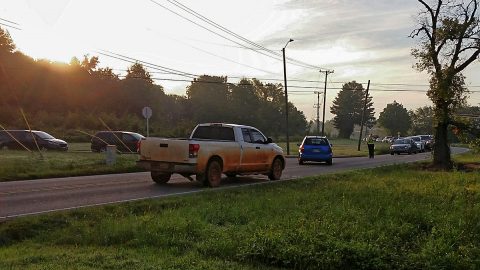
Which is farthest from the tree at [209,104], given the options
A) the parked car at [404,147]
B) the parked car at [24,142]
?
the parked car at [24,142]

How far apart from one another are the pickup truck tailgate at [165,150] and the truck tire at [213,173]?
0.83 metres

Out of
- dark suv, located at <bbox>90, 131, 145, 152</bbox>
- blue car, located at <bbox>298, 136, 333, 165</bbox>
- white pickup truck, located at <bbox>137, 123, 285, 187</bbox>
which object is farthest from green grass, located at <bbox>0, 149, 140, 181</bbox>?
dark suv, located at <bbox>90, 131, 145, 152</bbox>

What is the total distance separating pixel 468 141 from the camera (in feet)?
85.8

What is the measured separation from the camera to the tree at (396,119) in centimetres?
17325

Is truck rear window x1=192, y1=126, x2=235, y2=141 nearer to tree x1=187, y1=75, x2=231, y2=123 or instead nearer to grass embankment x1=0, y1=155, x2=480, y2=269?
grass embankment x1=0, y1=155, x2=480, y2=269

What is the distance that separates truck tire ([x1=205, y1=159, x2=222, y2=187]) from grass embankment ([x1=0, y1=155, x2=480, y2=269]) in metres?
3.63

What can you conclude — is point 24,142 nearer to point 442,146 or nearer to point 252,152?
point 252,152

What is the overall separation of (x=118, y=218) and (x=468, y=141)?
21836 millimetres

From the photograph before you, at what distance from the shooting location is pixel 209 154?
595 inches

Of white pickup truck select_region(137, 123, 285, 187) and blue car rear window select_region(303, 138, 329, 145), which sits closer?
white pickup truck select_region(137, 123, 285, 187)

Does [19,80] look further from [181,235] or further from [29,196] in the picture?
[181,235]

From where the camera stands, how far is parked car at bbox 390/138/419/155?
4975 centimetres

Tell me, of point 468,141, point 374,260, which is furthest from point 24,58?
point 374,260

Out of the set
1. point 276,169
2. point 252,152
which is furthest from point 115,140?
point 252,152
